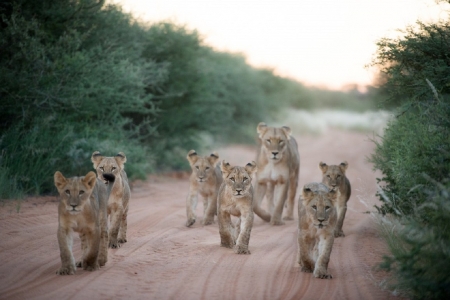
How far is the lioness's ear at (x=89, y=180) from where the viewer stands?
6.59m

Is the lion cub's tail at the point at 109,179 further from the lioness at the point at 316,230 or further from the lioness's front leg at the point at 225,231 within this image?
the lioness at the point at 316,230

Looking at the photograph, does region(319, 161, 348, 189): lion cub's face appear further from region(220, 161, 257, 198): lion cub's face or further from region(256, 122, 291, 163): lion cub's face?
region(220, 161, 257, 198): lion cub's face

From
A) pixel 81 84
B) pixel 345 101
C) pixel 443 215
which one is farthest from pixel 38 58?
pixel 345 101

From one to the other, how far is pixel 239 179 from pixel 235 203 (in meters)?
0.32

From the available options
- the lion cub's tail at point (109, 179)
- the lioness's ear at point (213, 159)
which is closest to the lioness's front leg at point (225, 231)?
the lion cub's tail at point (109, 179)

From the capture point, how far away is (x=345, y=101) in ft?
306

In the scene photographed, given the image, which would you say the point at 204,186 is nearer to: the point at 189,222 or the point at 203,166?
the point at 203,166

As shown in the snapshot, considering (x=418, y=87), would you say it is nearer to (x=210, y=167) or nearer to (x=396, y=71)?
(x=396, y=71)

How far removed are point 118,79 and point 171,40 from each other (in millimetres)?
4405

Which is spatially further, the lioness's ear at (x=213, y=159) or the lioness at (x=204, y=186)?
the lioness's ear at (x=213, y=159)

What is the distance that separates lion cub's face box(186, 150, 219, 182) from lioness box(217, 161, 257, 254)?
1.82 metres

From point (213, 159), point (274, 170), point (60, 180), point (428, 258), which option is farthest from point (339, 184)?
point (60, 180)

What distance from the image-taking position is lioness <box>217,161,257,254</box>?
8.16 metres

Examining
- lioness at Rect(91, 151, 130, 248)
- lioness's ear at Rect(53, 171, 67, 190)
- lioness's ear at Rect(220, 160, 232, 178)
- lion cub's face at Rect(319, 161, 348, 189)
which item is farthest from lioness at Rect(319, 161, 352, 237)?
lioness's ear at Rect(53, 171, 67, 190)
